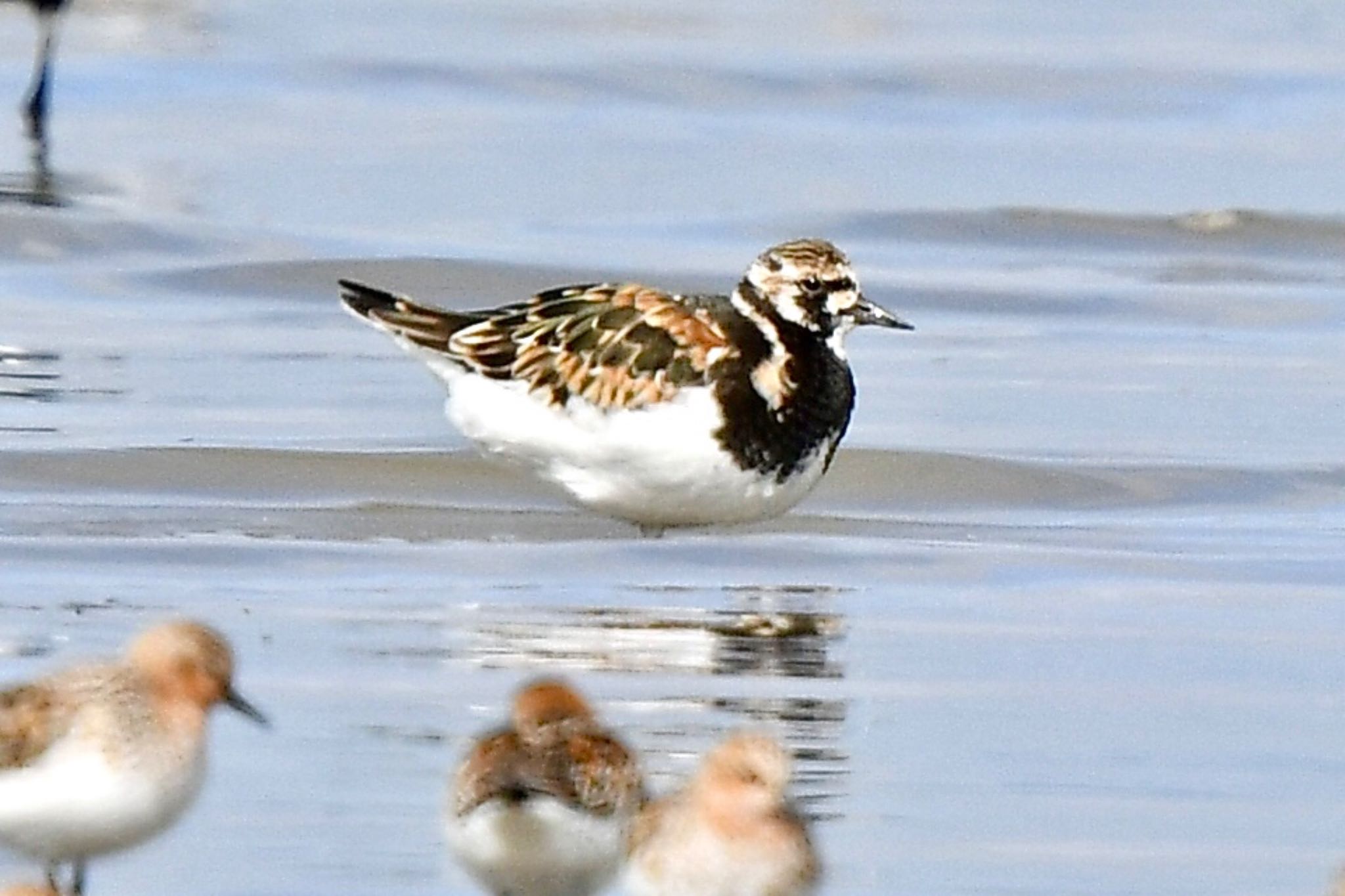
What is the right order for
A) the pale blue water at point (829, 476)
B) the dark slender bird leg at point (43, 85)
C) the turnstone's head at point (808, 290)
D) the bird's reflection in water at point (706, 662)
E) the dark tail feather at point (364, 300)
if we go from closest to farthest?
the pale blue water at point (829, 476) → the bird's reflection in water at point (706, 662) → the turnstone's head at point (808, 290) → the dark tail feather at point (364, 300) → the dark slender bird leg at point (43, 85)

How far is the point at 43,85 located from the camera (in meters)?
16.1

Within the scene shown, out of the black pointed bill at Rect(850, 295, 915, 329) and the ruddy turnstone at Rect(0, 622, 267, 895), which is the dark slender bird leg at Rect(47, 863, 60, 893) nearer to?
the ruddy turnstone at Rect(0, 622, 267, 895)

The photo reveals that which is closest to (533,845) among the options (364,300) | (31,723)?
(31,723)

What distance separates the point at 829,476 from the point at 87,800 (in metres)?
4.99

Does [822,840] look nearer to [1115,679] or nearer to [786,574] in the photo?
[1115,679]

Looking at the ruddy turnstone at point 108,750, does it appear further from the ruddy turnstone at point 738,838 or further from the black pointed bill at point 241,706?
the ruddy turnstone at point 738,838

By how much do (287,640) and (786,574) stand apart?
5.30ft

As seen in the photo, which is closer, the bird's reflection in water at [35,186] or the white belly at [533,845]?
the white belly at [533,845]

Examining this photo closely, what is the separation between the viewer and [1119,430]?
10680mm

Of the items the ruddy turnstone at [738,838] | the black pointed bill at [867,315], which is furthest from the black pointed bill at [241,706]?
the black pointed bill at [867,315]

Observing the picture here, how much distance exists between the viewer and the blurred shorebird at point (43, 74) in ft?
52.7

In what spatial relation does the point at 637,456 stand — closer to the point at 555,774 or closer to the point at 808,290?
the point at 808,290

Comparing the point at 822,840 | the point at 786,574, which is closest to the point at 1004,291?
the point at 786,574

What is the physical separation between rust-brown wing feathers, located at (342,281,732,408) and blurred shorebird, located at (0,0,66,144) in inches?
274
